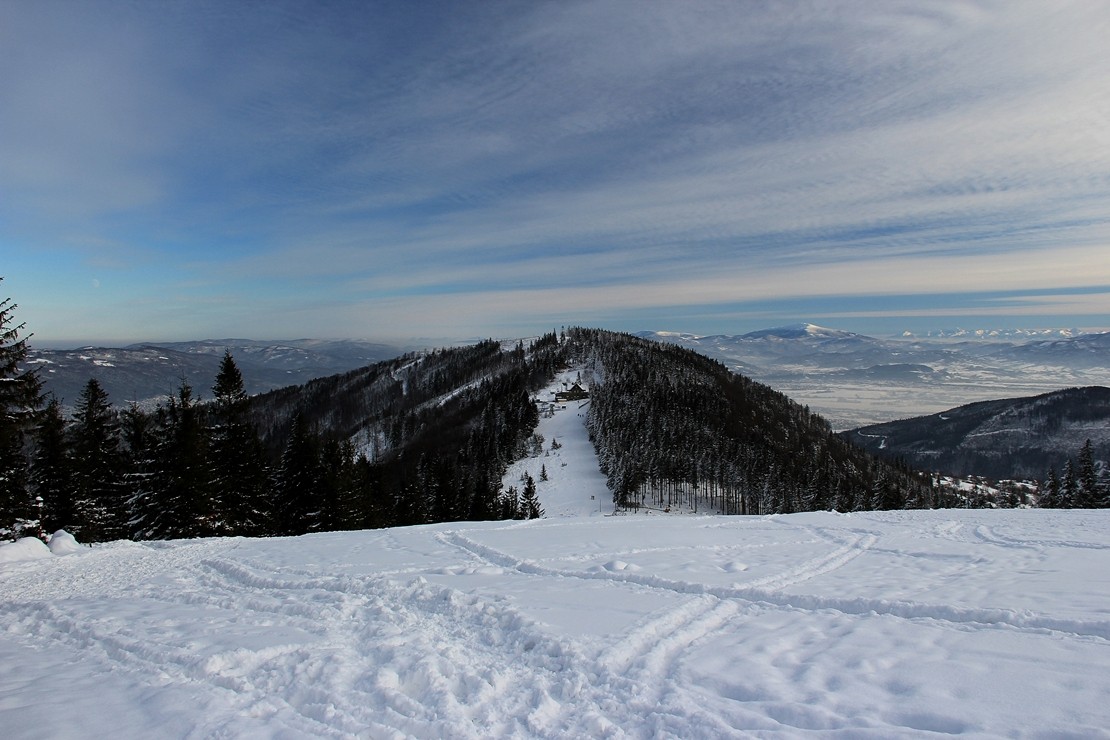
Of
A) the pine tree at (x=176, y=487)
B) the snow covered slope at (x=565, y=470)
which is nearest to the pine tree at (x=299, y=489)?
the pine tree at (x=176, y=487)

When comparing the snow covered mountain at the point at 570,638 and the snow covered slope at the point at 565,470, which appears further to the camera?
the snow covered slope at the point at 565,470

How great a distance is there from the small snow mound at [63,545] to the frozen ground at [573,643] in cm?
211

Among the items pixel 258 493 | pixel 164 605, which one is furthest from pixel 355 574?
pixel 258 493

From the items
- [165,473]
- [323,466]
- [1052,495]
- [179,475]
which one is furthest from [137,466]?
[1052,495]

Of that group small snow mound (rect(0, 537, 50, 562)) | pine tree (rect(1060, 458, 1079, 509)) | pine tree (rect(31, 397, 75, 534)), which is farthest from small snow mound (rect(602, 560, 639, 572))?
pine tree (rect(1060, 458, 1079, 509))

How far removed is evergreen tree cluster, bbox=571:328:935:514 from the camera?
326ft

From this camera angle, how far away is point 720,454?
12262 cm

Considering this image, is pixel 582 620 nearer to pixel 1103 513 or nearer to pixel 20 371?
pixel 20 371

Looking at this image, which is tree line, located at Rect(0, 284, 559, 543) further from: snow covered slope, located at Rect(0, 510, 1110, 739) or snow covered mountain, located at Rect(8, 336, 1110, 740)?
snow covered slope, located at Rect(0, 510, 1110, 739)

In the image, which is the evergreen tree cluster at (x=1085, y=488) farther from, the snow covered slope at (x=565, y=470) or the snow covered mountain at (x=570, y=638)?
the snow covered slope at (x=565, y=470)

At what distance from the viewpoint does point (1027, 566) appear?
13.5 m

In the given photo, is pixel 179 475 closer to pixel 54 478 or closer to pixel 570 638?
pixel 54 478

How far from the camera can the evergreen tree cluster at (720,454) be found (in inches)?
3907

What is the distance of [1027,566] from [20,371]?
32.4m
